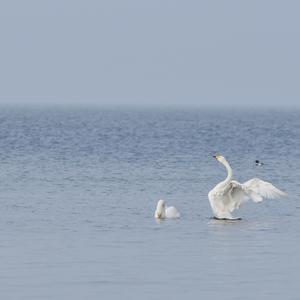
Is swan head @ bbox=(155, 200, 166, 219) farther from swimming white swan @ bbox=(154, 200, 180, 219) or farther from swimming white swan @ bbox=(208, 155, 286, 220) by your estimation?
swimming white swan @ bbox=(208, 155, 286, 220)

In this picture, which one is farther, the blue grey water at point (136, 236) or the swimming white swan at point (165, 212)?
the swimming white swan at point (165, 212)

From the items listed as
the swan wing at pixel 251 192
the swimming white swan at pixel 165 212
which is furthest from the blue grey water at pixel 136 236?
the swan wing at pixel 251 192

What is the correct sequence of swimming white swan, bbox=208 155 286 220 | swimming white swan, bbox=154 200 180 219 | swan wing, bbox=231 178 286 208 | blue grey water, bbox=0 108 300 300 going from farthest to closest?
swan wing, bbox=231 178 286 208, swimming white swan, bbox=208 155 286 220, swimming white swan, bbox=154 200 180 219, blue grey water, bbox=0 108 300 300

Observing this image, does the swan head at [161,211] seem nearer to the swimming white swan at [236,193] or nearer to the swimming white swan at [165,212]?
the swimming white swan at [165,212]

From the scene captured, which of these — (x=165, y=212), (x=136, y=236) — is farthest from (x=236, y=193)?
(x=136, y=236)

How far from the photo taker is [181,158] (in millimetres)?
50281

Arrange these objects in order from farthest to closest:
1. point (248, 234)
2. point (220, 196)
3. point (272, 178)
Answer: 1. point (272, 178)
2. point (220, 196)
3. point (248, 234)

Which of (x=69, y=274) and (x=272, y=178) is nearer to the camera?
(x=69, y=274)

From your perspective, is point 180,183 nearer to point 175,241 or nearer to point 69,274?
point 175,241

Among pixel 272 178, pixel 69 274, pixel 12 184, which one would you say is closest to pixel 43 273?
pixel 69 274

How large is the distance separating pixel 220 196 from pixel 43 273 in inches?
370

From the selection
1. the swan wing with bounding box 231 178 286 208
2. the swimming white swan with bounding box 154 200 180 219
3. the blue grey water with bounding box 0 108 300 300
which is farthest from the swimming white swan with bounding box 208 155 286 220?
the swimming white swan with bounding box 154 200 180 219

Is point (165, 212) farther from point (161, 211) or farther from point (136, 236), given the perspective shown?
point (136, 236)

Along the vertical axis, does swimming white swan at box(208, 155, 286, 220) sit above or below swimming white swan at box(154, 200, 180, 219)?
above
